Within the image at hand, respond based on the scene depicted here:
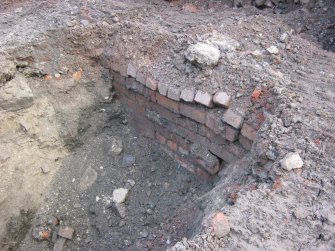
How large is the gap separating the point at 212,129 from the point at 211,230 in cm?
115

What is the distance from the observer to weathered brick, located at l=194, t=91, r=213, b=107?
3.01 metres

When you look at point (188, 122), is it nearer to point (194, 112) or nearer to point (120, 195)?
point (194, 112)

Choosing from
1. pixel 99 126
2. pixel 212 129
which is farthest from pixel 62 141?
pixel 212 129

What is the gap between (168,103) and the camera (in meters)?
3.37

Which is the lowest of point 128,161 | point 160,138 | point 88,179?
point 88,179

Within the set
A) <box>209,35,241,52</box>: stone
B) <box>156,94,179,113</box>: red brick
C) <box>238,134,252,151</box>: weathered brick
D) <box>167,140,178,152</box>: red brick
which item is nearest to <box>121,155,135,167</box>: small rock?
<box>167,140,178,152</box>: red brick

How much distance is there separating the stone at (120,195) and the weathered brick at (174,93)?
1078 millimetres

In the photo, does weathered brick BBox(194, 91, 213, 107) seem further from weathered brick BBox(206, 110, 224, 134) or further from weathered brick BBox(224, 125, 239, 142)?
weathered brick BBox(224, 125, 239, 142)

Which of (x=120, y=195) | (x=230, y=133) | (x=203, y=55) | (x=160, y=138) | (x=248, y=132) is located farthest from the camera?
(x=160, y=138)

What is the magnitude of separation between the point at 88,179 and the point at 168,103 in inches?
47.0

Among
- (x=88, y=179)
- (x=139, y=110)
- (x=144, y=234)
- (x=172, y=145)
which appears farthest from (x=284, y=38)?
(x=88, y=179)

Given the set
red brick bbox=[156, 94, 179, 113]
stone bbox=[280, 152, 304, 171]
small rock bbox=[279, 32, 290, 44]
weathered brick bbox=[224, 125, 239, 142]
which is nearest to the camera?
stone bbox=[280, 152, 304, 171]

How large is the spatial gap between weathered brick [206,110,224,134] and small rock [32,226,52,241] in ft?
6.31

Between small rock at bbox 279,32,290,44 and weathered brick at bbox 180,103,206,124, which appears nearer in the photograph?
weathered brick at bbox 180,103,206,124
